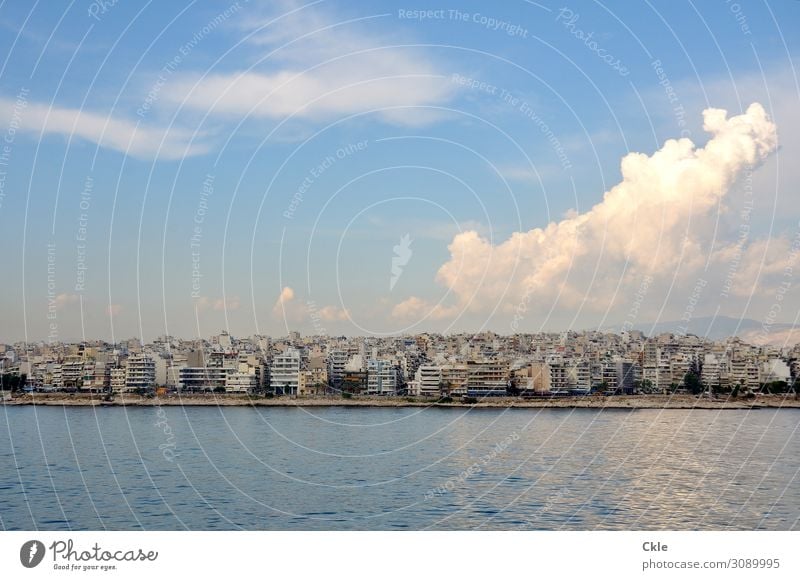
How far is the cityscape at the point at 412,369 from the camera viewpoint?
37.5 metres

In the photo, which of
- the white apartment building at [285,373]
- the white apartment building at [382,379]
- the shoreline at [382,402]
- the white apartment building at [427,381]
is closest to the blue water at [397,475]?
the shoreline at [382,402]

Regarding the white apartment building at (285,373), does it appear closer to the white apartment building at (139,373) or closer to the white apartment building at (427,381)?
the white apartment building at (427,381)

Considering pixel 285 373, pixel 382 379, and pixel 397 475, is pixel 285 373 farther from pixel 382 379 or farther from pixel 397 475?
pixel 397 475

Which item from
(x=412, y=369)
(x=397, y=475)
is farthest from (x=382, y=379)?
(x=397, y=475)

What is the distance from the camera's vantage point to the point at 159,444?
20812 mm

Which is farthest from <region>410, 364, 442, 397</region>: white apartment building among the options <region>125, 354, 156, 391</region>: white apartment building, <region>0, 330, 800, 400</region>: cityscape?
<region>125, 354, 156, 391</region>: white apartment building

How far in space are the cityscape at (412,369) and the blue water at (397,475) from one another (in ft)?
30.0

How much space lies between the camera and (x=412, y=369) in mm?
39219

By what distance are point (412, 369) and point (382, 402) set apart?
3.97 m

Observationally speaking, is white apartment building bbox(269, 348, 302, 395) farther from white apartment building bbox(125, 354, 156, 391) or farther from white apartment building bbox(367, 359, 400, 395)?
white apartment building bbox(125, 354, 156, 391)

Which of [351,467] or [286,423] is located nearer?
[351,467]

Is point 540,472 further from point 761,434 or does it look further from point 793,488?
point 761,434
